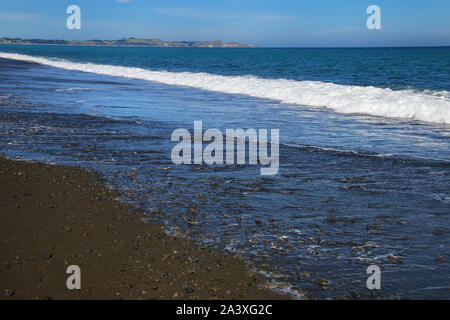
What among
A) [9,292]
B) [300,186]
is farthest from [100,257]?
[300,186]

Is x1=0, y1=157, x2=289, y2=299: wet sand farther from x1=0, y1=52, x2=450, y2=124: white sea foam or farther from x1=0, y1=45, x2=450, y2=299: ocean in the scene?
x1=0, y1=52, x2=450, y2=124: white sea foam

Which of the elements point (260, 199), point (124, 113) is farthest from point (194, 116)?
point (260, 199)

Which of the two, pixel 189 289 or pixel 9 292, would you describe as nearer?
pixel 9 292

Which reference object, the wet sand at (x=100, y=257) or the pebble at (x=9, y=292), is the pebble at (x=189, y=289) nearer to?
the wet sand at (x=100, y=257)

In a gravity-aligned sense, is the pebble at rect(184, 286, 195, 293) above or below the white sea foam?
below

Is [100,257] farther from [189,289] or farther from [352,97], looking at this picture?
[352,97]

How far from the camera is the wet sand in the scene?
3.69 meters

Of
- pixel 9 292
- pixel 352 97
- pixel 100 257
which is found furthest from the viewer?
pixel 352 97

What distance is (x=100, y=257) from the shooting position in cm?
425

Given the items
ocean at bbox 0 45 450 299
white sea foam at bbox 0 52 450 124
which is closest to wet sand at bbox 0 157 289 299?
ocean at bbox 0 45 450 299

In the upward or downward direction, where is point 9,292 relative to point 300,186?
downward

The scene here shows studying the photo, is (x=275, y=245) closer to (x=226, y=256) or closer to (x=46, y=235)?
(x=226, y=256)

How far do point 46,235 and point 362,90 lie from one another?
698 inches

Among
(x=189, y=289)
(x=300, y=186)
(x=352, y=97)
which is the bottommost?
(x=189, y=289)
